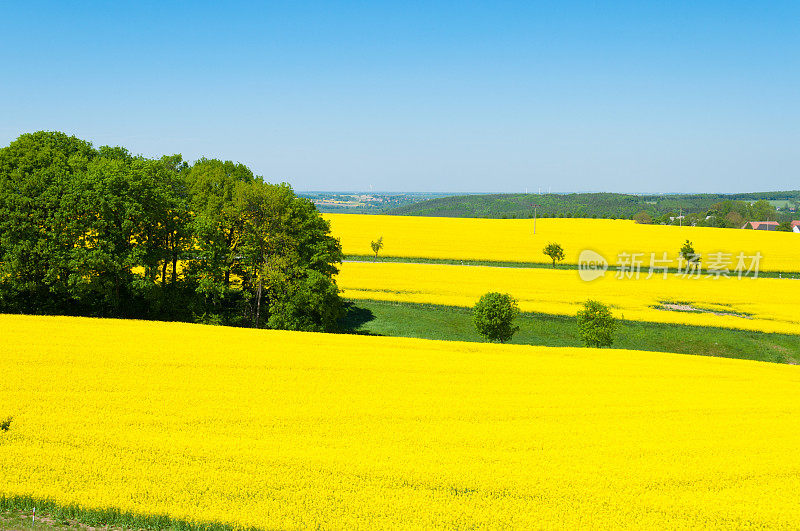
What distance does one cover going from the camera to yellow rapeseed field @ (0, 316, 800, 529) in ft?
48.0

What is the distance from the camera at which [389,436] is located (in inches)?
734

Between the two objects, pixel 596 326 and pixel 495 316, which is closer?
pixel 596 326

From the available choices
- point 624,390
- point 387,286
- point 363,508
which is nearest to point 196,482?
point 363,508

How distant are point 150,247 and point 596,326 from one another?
105 feet

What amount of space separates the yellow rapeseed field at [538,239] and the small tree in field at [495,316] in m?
43.5

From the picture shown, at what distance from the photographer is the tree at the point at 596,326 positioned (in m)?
37.8

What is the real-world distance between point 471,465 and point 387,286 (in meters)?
44.0

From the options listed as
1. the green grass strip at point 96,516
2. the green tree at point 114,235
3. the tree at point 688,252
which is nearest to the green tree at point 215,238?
the green tree at point 114,235

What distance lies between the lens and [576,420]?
20609 mm

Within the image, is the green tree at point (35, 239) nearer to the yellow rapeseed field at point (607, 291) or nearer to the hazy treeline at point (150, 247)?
the hazy treeline at point (150, 247)

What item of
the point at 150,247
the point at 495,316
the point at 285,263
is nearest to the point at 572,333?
the point at 495,316

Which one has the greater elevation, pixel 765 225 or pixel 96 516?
pixel 765 225

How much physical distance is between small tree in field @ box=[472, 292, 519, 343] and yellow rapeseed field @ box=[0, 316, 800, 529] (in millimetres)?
9865

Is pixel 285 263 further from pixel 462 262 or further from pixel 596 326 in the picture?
pixel 462 262
